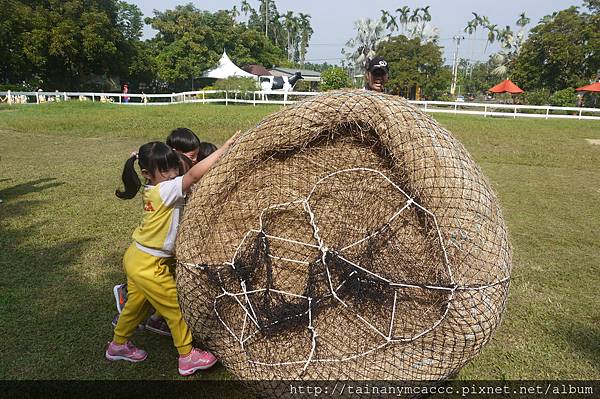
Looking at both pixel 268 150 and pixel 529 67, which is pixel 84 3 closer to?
pixel 529 67

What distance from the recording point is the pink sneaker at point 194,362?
2.93 m

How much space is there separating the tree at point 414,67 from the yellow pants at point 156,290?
131ft

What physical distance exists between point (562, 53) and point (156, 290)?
38.2 m

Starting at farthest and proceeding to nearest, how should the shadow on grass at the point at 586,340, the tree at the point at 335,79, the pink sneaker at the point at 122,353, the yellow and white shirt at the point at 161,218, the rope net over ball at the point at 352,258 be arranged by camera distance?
the tree at the point at 335,79, the shadow on grass at the point at 586,340, the pink sneaker at the point at 122,353, the yellow and white shirt at the point at 161,218, the rope net over ball at the point at 352,258

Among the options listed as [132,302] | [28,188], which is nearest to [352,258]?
[132,302]

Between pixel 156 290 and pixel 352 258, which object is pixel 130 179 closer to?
pixel 156 290

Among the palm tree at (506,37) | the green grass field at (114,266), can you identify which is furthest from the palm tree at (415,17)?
the green grass field at (114,266)

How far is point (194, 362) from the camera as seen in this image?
295cm

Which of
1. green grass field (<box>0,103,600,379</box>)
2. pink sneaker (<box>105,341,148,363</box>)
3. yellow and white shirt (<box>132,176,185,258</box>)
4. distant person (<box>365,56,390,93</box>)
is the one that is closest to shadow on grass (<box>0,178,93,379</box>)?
green grass field (<box>0,103,600,379</box>)

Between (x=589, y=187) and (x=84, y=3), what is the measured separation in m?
37.4

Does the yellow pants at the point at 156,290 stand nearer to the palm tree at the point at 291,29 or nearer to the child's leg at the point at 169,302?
the child's leg at the point at 169,302

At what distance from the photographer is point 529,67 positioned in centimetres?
3700

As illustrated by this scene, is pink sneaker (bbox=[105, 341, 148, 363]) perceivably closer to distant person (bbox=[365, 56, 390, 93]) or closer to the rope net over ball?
the rope net over ball

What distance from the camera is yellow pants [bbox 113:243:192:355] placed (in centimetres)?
286
